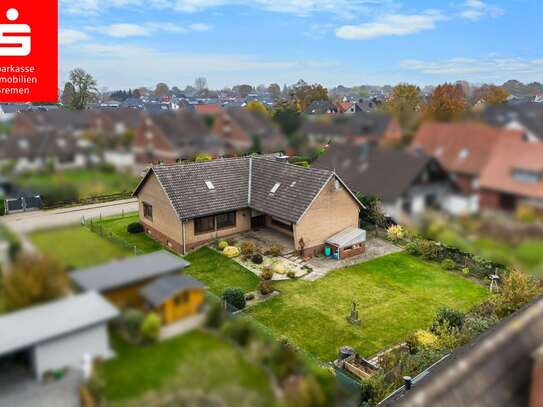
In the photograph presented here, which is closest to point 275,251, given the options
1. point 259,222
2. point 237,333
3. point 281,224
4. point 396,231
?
point 281,224

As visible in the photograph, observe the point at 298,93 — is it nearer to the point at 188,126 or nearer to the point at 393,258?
the point at 188,126

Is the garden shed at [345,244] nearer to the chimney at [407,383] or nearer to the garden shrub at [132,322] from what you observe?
the chimney at [407,383]

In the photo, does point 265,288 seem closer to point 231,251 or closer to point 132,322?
point 231,251

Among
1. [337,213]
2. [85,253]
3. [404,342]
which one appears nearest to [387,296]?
[404,342]

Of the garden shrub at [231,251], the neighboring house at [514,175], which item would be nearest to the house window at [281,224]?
the garden shrub at [231,251]

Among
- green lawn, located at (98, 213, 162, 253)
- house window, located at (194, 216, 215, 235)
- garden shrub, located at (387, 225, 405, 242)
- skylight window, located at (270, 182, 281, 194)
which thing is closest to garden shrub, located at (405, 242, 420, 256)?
garden shrub, located at (387, 225, 405, 242)
